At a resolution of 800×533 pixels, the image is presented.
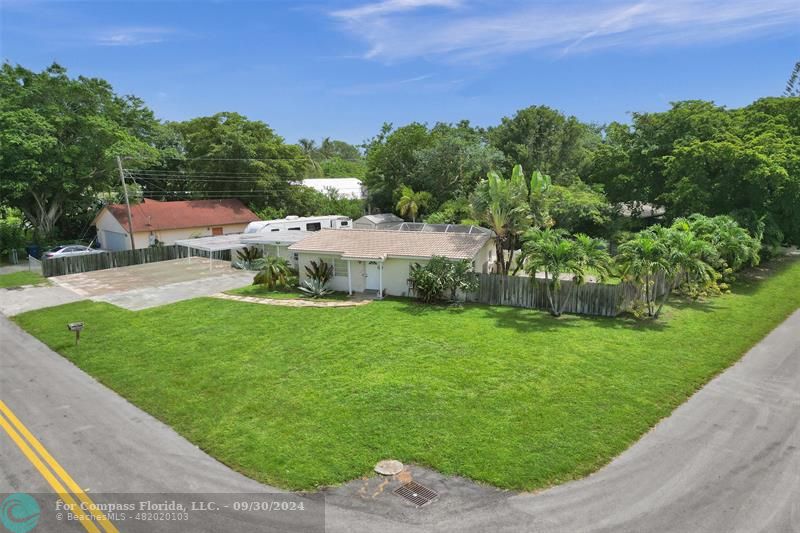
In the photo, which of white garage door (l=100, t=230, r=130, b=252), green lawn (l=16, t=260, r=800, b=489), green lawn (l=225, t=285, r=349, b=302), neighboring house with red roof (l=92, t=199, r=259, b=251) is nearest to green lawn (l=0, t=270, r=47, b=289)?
neighboring house with red roof (l=92, t=199, r=259, b=251)

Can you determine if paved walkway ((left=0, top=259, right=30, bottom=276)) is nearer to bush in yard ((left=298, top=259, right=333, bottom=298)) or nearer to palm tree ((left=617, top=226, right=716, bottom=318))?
bush in yard ((left=298, top=259, right=333, bottom=298))

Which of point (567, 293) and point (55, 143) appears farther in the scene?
point (55, 143)

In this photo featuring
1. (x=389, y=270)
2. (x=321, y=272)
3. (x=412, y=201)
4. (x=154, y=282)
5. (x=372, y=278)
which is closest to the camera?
(x=389, y=270)

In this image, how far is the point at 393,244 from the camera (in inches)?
889

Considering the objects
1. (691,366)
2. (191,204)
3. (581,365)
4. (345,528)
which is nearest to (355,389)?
(345,528)

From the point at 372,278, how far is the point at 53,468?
14918 mm

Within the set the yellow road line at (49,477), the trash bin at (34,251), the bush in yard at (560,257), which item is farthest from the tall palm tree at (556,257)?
the trash bin at (34,251)

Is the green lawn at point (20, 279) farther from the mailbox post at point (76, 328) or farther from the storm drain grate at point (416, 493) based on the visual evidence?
the storm drain grate at point (416, 493)

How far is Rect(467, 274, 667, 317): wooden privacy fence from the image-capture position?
1850cm

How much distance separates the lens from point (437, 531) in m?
7.38

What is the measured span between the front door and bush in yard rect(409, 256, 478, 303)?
249cm

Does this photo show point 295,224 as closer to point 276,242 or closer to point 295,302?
point 276,242

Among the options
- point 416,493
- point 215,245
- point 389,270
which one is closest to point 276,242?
point 215,245

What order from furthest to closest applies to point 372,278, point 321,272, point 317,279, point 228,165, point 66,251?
point 228,165, point 66,251, point 321,272, point 317,279, point 372,278
